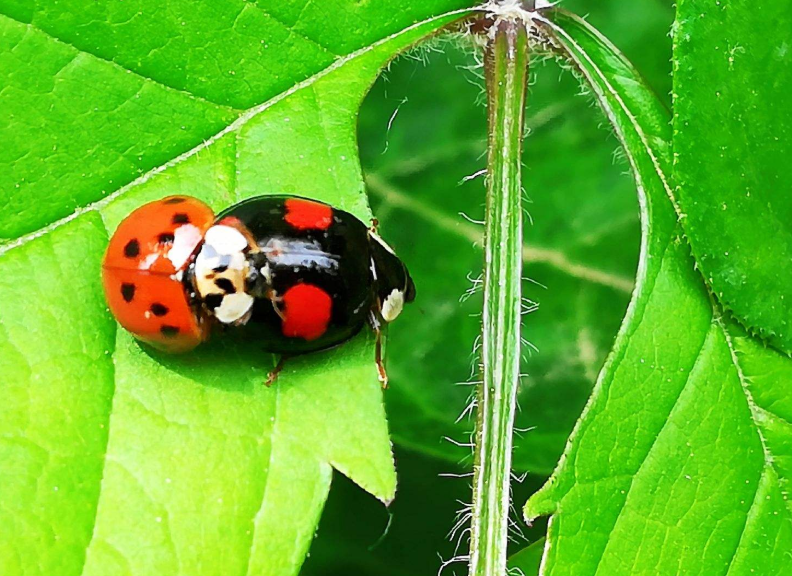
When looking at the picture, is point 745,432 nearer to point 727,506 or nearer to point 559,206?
point 727,506

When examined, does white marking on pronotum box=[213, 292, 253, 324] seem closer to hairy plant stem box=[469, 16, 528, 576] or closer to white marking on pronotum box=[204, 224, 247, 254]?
white marking on pronotum box=[204, 224, 247, 254]

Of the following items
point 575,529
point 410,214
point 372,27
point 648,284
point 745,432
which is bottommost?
point 410,214

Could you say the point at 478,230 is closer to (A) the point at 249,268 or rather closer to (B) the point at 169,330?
(A) the point at 249,268

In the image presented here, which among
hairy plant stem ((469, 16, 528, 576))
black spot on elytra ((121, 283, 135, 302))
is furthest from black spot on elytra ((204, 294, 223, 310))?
hairy plant stem ((469, 16, 528, 576))

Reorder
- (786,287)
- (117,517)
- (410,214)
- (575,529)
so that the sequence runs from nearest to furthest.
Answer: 1. (117,517)
2. (575,529)
3. (786,287)
4. (410,214)

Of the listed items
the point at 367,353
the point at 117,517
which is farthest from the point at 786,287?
the point at 117,517

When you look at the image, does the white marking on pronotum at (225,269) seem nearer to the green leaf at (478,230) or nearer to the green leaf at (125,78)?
the green leaf at (125,78)

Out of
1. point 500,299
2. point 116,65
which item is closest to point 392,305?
point 500,299
